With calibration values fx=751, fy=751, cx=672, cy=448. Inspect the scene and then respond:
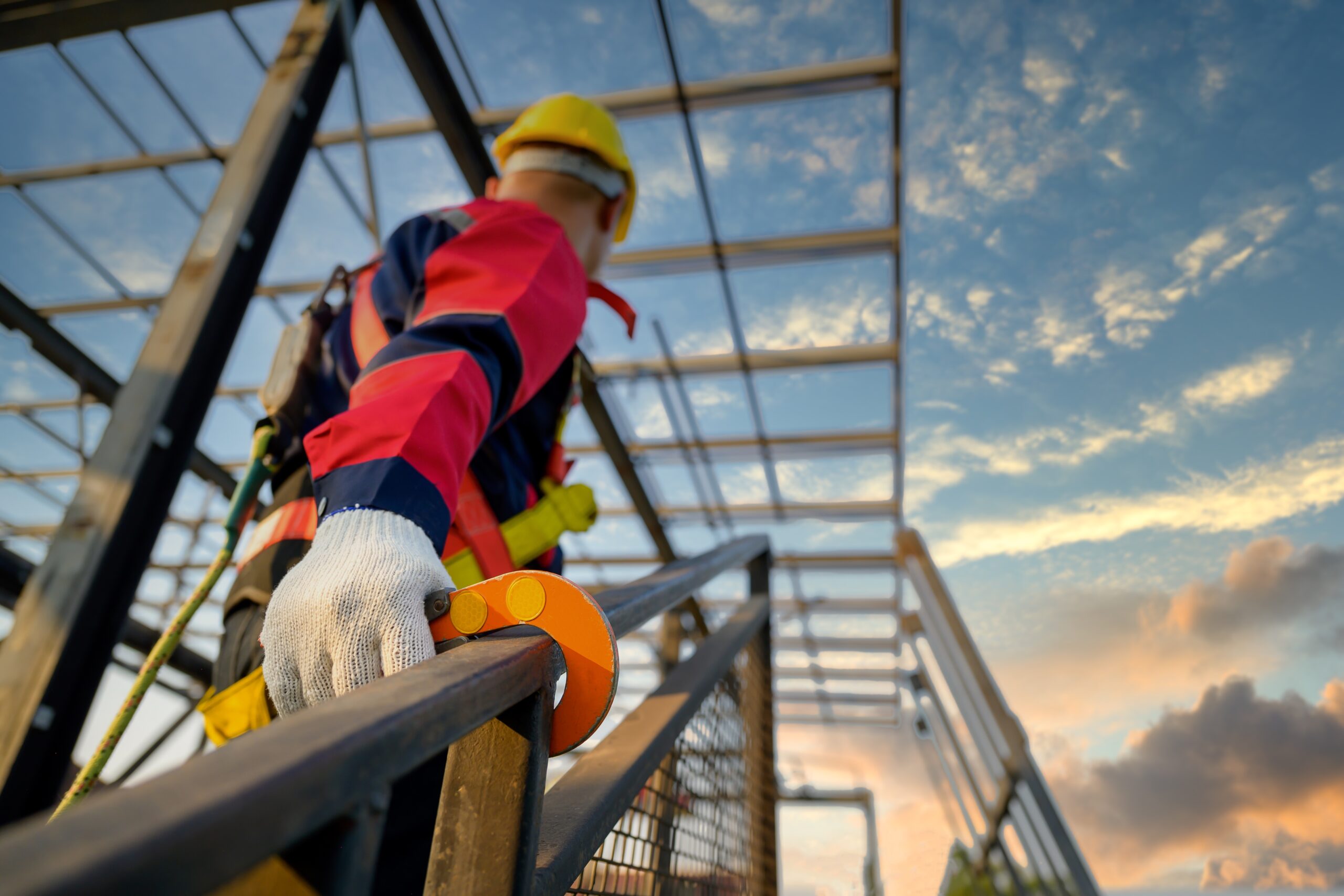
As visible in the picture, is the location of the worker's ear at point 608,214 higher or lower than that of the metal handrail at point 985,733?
higher

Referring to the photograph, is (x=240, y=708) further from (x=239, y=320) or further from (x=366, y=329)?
(x=239, y=320)

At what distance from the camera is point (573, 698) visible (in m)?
0.64

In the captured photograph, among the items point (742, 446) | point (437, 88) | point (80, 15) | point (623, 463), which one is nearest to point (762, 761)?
point (437, 88)

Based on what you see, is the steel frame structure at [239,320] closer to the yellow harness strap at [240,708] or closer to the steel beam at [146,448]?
the steel beam at [146,448]

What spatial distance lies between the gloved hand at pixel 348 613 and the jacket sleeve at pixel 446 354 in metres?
0.06

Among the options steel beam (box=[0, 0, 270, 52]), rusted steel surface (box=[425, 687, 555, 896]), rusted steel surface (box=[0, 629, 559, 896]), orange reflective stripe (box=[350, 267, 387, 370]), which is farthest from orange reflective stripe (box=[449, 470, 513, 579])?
steel beam (box=[0, 0, 270, 52])

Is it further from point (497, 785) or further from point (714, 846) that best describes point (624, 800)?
point (714, 846)

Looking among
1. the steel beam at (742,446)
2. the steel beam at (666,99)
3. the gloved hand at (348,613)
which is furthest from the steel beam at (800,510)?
the gloved hand at (348,613)

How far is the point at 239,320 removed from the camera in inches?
75.5

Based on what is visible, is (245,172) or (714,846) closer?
(714,846)

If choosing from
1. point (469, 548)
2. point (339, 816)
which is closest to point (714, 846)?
point (469, 548)

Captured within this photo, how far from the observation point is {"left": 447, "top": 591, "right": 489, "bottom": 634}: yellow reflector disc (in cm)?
66

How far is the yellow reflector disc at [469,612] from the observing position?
2.18 feet

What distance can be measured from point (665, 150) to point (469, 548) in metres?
4.64
